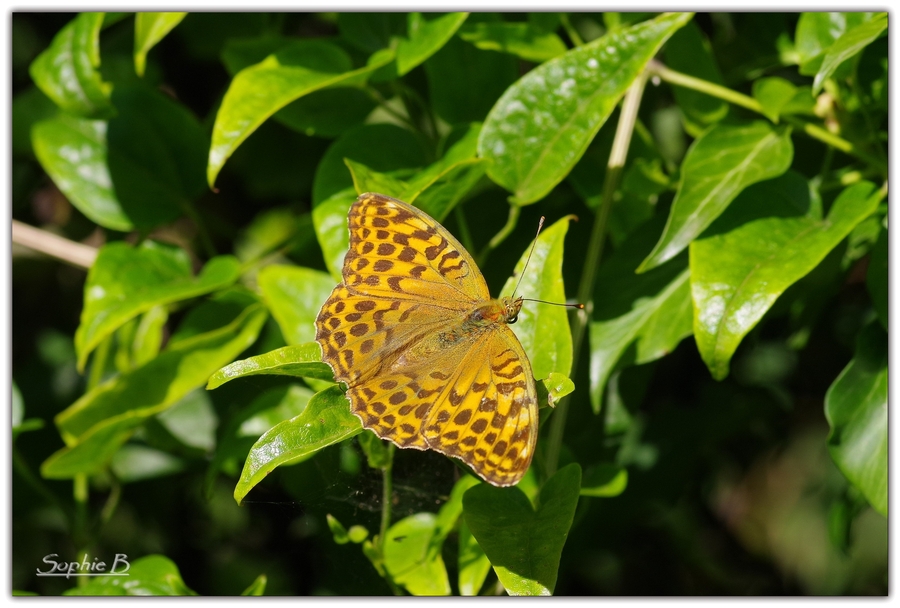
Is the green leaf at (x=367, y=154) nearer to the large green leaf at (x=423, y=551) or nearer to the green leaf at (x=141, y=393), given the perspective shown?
the green leaf at (x=141, y=393)

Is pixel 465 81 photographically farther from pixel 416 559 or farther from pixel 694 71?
pixel 416 559

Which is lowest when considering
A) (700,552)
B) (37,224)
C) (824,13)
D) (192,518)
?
(700,552)

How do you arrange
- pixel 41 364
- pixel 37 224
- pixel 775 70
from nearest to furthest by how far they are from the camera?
pixel 775 70, pixel 41 364, pixel 37 224

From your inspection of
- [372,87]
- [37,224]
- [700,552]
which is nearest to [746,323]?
[372,87]

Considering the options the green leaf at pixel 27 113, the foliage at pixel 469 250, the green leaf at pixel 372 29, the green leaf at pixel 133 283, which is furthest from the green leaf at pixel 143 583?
the green leaf at pixel 27 113

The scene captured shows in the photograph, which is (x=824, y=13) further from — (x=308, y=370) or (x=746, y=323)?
(x=308, y=370)

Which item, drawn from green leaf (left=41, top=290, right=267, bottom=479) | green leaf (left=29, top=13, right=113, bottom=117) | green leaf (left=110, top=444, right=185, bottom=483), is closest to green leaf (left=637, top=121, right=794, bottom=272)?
green leaf (left=41, top=290, right=267, bottom=479)

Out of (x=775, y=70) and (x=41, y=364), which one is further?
(x=41, y=364)
